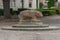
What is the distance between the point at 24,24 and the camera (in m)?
19.4

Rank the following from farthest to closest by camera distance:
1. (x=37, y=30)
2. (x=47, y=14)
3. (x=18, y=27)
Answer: (x=47, y=14), (x=18, y=27), (x=37, y=30)

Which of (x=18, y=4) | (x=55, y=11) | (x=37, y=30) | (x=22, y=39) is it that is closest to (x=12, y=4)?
(x=18, y=4)

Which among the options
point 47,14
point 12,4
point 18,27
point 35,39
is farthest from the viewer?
point 12,4

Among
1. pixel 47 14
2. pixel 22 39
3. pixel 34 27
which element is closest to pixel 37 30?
pixel 34 27

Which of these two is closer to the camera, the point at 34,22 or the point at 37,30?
the point at 37,30

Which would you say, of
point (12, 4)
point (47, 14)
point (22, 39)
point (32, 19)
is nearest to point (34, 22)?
point (32, 19)

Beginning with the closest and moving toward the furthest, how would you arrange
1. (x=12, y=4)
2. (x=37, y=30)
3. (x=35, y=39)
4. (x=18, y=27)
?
(x=35, y=39) → (x=37, y=30) → (x=18, y=27) → (x=12, y=4)

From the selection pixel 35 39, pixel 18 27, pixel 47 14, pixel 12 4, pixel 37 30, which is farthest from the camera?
pixel 12 4

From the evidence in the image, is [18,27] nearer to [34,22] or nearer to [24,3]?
[34,22]

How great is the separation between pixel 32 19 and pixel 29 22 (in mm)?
329

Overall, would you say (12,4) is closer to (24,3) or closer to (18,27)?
(24,3)

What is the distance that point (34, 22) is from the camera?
1962cm

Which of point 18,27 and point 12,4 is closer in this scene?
point 18,27

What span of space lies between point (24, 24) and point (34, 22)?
80 cm
